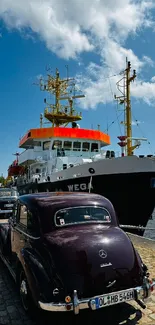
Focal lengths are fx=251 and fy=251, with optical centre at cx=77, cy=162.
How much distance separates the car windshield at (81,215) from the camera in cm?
407

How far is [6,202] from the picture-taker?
1570 cm

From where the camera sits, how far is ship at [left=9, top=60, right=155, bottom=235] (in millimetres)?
11453

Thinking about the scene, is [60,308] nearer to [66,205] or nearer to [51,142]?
[66,205]

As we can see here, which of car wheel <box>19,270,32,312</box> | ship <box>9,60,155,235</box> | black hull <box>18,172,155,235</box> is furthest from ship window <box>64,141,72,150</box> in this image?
car wheel <box>19,270,32,312</box>

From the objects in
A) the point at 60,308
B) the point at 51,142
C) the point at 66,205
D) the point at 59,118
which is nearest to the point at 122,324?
the point at 60,308

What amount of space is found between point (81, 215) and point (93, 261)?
96cm

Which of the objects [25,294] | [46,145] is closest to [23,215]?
[25,294]

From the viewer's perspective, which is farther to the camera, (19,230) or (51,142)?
(51,142)

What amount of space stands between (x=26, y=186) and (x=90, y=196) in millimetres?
16627

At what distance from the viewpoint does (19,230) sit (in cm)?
471

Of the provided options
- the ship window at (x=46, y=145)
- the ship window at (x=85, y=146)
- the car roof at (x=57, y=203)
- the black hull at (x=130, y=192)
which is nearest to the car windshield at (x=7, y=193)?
the ship window at (x=46, y=145)

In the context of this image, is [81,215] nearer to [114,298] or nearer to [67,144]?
[114,298]

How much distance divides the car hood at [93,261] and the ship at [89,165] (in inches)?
150

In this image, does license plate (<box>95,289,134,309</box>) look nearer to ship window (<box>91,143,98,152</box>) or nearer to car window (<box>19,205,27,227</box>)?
car window (<box>19,205,27,227</box>)
